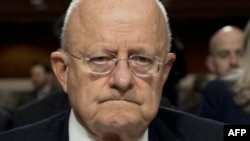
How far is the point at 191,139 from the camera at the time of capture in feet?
6.10

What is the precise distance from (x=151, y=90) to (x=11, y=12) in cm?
1139

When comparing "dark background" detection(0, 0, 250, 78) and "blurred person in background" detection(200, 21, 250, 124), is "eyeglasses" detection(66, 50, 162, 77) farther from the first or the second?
"dark background" detection(0, 0, 250, 78)

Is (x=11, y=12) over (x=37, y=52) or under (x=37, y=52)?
over

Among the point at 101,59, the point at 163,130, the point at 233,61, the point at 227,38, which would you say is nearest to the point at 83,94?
the point at 101,59

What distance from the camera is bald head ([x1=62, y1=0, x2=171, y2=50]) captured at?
1631 millimetres

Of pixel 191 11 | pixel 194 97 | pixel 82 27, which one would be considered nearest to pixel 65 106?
pixel 82 27

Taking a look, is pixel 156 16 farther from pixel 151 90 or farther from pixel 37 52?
pixel 37 52

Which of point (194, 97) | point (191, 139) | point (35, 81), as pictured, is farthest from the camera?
point (35, 81)

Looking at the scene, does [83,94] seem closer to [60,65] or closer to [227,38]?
[60,65]

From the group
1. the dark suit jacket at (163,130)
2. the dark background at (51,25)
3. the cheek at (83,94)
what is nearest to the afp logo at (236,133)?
the dark suit jacket at (163,130)

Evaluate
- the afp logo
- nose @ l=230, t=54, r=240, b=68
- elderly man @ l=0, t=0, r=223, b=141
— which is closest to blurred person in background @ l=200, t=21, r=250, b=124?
the afp logo

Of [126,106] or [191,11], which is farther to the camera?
[191,11]

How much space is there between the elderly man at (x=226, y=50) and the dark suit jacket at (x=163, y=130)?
2.24m

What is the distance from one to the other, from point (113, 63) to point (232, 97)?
1.44 meters
